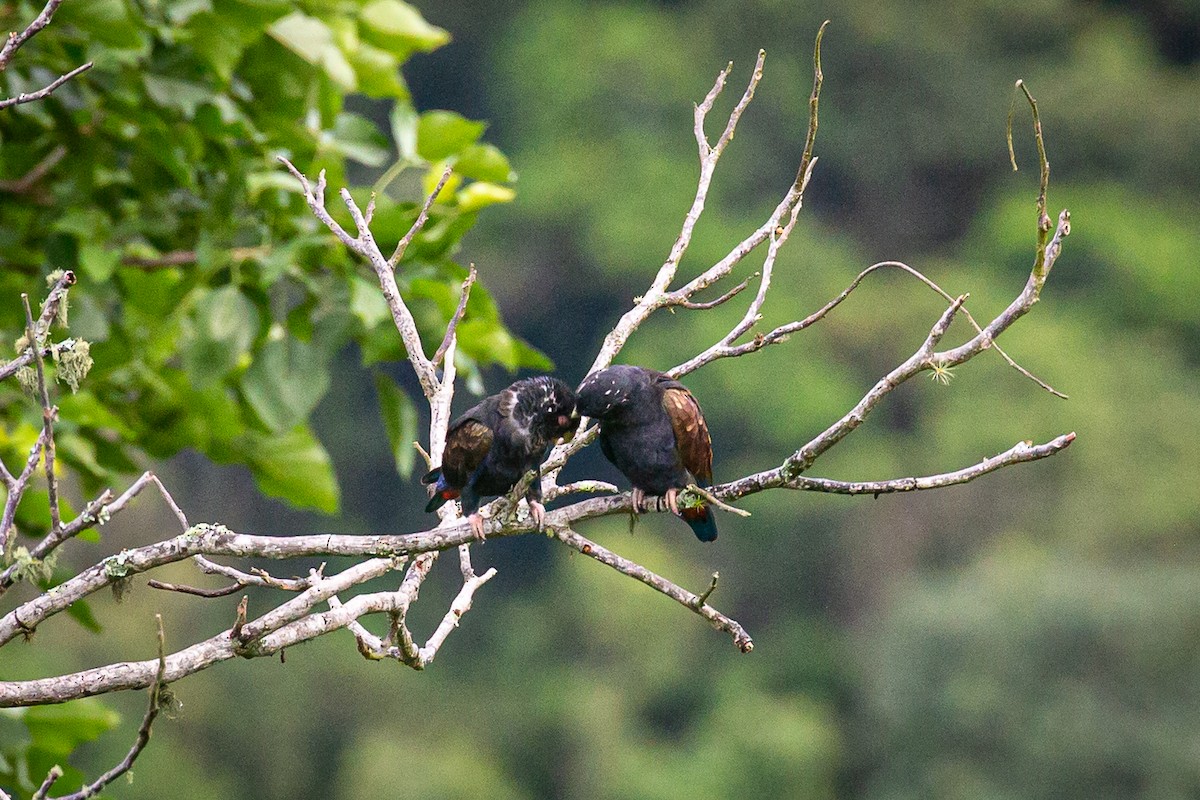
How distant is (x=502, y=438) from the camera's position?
373cm

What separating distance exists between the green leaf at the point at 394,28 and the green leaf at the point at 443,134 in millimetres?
271

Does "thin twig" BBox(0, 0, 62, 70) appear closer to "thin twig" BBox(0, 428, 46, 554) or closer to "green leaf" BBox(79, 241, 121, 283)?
"thin twig" BBox(0, 428, 46, 554)

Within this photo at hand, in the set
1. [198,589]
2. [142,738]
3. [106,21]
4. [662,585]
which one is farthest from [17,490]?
[106,21]

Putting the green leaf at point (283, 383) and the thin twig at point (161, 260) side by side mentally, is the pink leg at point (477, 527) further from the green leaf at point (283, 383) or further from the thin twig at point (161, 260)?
the thin twig at point (161, 260)

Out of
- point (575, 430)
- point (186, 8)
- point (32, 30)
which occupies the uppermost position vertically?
point (32, 30)

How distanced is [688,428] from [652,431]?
0.11 meters

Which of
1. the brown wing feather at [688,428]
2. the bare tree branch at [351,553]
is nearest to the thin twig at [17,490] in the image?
the bare tree branch at [351,553]

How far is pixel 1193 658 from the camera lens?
1856 cm

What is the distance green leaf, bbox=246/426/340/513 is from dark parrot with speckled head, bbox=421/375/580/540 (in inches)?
17.5

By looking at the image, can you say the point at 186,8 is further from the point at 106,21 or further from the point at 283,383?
the point at 283,383

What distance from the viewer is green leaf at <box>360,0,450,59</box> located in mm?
4309

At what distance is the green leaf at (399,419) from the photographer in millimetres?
4105

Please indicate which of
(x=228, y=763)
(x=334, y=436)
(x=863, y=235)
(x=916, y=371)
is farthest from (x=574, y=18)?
(x=916, y=371)

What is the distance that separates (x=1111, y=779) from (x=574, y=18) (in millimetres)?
22589
